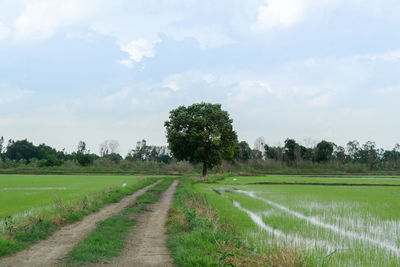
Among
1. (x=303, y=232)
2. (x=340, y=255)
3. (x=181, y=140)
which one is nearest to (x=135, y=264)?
(x=340, y=255)

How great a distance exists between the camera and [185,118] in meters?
47.6

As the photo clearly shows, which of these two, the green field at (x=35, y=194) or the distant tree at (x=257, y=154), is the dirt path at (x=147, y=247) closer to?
the green field at (x=35, y=194)

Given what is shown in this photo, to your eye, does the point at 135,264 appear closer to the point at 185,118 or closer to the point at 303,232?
the point at 303,232

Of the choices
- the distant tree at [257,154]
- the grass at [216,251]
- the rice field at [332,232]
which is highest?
the distant tree at [257,154]

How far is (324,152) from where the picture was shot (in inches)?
3622

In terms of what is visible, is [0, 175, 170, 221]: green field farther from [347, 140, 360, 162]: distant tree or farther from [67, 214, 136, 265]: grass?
[347, 140, 360, 162]: distant tree

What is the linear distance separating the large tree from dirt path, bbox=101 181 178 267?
34.0 metres

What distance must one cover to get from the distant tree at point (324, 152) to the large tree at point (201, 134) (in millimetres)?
51964

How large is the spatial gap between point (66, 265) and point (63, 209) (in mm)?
6941

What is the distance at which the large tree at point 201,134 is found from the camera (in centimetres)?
4619

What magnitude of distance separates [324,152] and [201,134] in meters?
59.4

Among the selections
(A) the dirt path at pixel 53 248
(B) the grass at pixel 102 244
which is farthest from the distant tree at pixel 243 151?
(A) the dirt path at pixel 53 248

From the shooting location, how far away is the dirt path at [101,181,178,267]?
6.59m

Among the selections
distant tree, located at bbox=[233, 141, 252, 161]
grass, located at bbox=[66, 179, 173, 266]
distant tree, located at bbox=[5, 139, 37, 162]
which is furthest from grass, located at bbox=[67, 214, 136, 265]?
distant tree, located at bbox=[5, 139, 37, 162]
